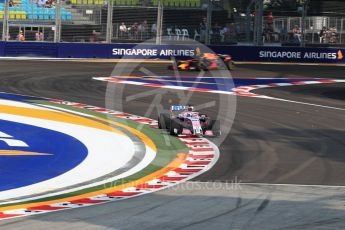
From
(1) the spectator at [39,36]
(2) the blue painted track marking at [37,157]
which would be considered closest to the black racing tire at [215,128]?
(2) the blue painted track marking at [37,157]

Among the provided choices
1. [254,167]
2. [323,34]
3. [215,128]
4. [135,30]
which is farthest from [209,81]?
[254,167]

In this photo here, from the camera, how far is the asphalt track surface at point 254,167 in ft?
33.9

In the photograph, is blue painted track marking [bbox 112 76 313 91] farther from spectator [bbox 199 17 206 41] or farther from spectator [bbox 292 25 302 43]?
spectator [bbox 292 25 302 43]

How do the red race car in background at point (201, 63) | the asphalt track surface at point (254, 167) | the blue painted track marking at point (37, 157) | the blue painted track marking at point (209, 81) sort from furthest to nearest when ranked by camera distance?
1. the red race car in background at point (201, 63)
2. the blue painted track marking at point (209, 81)
3. the blue painted track marking at point (37, 157)
4. the asphalt track surface at point (254, 167)

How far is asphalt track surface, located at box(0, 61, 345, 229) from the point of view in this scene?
10.3 metres

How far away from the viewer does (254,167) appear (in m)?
14.7

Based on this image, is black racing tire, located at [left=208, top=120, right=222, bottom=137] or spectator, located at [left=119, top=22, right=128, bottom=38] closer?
black racing tire, located at [left=208, top=120, right=222, bottom=137]

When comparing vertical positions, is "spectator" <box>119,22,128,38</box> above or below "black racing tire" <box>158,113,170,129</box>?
above

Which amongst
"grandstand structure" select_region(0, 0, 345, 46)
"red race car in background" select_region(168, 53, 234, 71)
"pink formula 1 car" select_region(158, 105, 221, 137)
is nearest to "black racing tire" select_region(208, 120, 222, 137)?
"pink formula 1 car" select_region(158, 105, 221, 137)

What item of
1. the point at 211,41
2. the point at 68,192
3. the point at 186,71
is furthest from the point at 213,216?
the point at 211,41

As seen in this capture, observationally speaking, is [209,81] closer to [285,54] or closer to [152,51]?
[152,51]

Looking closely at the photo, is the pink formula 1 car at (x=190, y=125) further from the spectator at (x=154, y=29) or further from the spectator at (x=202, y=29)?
the spectator at (x=202, y=29)

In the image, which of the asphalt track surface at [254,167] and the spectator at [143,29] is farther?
the spectator at [143,29]

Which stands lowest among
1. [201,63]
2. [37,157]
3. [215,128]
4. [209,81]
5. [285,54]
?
[37,157]
